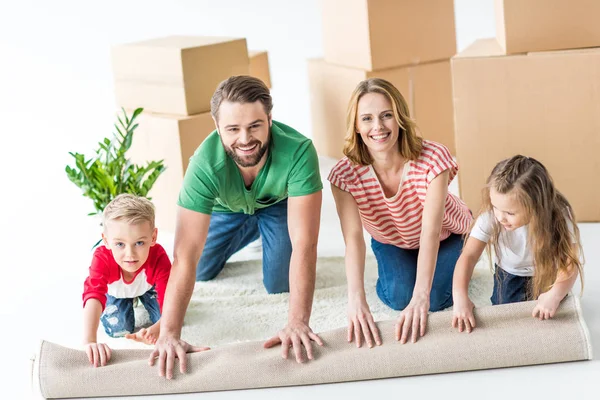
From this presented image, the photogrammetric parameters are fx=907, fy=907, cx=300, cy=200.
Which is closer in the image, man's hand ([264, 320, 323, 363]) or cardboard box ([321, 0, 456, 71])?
man's hand ([264, 320, 323, 363])

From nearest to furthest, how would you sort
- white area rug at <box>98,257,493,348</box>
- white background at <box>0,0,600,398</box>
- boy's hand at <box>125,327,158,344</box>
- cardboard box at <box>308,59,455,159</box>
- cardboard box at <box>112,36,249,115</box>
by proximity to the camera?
boy's hand at <box>125,327,158,344</box>, white area rug at <box>98,257,493,348</box>, cardboard box at <box>112,36,249,115</box>, cardboard box at <box>308,59,455,159</box>, white background at <box>0,0,600,398</box>

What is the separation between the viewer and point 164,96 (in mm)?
3305

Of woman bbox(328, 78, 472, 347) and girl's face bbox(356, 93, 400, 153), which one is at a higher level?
girl's face bbox(356, 93, 400, 153)

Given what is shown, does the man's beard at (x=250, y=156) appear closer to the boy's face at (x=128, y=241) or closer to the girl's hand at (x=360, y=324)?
the boy's face at (x=128, y=241)

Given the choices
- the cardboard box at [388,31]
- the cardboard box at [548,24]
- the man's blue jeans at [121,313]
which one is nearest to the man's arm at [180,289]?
the man's blue jeans at [121,313]

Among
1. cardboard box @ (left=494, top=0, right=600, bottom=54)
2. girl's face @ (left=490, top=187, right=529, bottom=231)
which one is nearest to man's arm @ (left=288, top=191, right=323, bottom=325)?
girl's face @ (left=490, top=187, right=529, bottom=231)

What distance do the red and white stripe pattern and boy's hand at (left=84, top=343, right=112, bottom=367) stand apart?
0.72 metres

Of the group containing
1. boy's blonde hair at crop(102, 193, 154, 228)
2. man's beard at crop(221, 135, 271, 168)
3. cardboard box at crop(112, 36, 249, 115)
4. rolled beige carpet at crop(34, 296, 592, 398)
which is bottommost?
rolled beige carpet at crop(34, 296, 592, 398)

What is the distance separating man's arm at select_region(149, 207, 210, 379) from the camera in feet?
6.91

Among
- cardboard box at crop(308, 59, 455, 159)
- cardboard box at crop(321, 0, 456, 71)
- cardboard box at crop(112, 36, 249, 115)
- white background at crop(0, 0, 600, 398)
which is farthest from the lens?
white background at crop(0, 0, 600, 398)

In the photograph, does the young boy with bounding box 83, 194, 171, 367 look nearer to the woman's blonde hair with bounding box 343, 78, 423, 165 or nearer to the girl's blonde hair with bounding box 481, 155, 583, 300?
the woman's blonde hair with bounding box 343, 78, 423, 165

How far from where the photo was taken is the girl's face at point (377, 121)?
7.52 feet

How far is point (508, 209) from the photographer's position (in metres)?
2.13

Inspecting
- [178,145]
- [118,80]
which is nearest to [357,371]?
[178,145]
